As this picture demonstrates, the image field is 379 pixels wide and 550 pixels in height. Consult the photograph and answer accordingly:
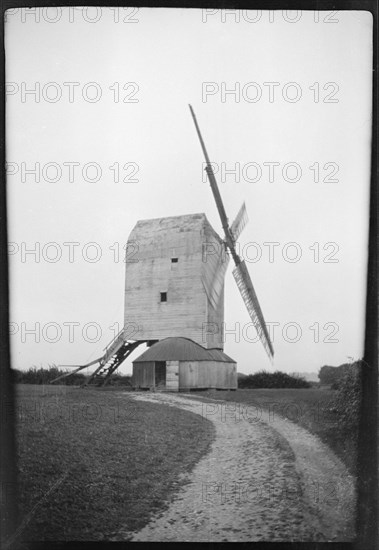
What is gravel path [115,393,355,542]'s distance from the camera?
610 cm

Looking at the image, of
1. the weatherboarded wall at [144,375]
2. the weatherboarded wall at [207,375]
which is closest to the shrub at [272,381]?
the weatherboarded wall at [207,375]

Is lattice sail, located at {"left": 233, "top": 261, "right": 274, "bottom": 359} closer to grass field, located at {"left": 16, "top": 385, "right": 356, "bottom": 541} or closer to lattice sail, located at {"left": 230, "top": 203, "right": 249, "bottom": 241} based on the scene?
lattice sail, located at {"left": 230, "top": 203, "right": 249, "bottom": 241}

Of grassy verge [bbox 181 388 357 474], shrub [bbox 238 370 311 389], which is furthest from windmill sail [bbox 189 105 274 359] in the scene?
grassy verge [bbox 181 388 357 474]

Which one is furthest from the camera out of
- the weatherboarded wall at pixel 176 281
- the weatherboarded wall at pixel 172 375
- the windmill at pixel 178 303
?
the weatherboarded wall at pixel 172 375

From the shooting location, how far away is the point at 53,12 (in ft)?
23.4

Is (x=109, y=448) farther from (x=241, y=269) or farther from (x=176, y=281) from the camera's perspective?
(x=176, y=281)

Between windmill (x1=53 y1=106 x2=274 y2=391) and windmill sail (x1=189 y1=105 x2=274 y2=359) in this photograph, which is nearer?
windmill sail (x1=189 y1=105 x2=274 y2=359)

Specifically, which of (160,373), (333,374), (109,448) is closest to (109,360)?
(160,373)

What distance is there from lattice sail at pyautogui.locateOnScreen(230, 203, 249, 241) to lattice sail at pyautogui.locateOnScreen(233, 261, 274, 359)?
1.72 ft

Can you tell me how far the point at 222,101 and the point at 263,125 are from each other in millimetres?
694

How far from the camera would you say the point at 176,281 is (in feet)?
32.2

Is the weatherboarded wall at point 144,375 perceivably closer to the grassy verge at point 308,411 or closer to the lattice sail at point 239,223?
the grassy verge at point 308,411

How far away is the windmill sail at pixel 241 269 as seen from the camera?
7.61 meters

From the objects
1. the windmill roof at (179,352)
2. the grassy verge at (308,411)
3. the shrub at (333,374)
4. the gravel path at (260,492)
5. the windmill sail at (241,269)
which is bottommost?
the gravel path at (260,492)
